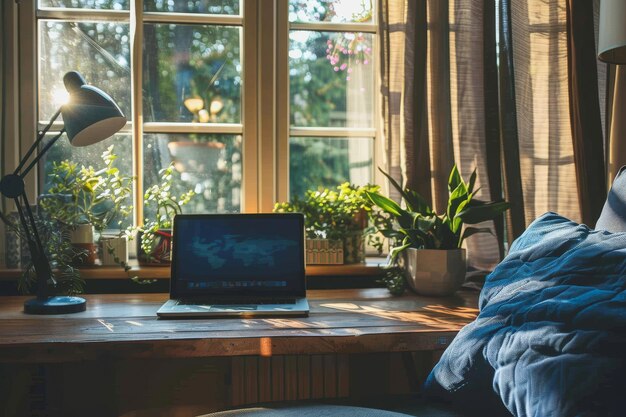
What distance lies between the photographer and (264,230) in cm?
192

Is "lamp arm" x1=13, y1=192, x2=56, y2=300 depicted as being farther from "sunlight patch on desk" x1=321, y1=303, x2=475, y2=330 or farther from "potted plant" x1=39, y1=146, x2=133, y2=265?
"sunlight patch on desk" x1=321, y1=303, x2=475, y2=330

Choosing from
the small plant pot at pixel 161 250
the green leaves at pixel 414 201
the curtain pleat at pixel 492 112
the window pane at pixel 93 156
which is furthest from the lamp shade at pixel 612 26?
the window pane at pixel 93 156

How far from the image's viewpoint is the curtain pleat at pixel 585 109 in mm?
2051

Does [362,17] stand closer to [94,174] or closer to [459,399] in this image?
[94,174]

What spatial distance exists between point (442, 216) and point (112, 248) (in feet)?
3.56

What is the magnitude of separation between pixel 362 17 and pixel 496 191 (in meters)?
0.79

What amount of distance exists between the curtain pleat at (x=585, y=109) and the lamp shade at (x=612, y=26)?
308mm

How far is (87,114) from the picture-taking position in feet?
5.41

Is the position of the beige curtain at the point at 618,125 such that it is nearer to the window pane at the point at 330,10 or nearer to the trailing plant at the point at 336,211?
the trailing plant at the point at 336,211

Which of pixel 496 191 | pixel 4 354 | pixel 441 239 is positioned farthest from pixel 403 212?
pixel 4 354

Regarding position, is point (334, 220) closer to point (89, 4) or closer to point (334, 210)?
point (334, 210)

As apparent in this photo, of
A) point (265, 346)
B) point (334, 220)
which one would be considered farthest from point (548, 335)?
point (334, 220)

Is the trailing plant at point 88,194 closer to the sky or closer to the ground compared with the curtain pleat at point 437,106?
closer to the ground

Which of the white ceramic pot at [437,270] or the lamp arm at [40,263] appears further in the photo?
the white ceramic pot at [437,270]
